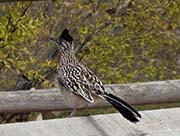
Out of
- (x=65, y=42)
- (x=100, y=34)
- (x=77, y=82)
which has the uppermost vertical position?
(x=65, y=42)

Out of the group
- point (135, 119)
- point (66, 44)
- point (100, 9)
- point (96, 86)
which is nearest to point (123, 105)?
point (135, 119)

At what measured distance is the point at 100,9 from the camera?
17.9 feet

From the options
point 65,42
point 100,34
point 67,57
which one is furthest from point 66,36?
point 100,34

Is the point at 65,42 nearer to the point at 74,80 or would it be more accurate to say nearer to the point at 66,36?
the point at 66,36

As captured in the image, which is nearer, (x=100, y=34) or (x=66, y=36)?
(x=66, y=36)

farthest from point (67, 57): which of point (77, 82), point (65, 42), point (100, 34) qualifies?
point (100, 34)

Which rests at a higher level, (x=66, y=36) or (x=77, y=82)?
(x=66, y=36)

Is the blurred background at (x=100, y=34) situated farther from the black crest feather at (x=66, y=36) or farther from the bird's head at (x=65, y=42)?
the black crest feather at (x=66, y=36)

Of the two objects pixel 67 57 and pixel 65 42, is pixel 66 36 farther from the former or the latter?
pixel 67 57

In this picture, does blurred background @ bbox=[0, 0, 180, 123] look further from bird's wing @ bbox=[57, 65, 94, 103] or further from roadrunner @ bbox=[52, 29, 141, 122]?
bird's wing @ bbox=[57, 65, 94, 103]

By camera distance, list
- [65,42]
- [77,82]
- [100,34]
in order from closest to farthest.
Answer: [77,82] → [65,42] → [100,34]

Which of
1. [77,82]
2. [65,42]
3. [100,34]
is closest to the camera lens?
[77,82]

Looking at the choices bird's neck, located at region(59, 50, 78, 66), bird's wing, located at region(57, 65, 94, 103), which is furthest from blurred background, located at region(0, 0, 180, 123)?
bird's wing, located at region(57, 65, 94, 103)

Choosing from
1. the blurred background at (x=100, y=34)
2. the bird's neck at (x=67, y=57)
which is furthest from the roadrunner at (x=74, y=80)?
the blurred background at (x=100, y=34)
